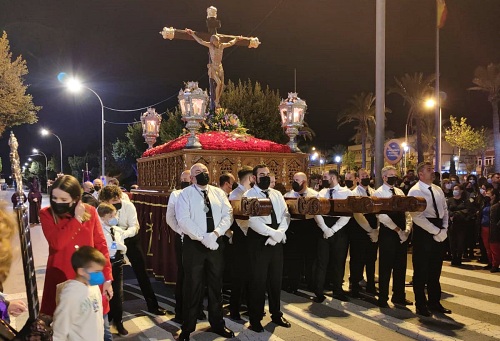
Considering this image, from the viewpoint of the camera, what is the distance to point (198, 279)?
5.34 metres

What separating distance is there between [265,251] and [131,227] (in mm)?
1839

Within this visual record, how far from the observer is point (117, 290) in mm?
5430

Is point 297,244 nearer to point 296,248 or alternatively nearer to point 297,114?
point 296,248

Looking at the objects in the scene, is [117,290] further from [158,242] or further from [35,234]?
[35,234]

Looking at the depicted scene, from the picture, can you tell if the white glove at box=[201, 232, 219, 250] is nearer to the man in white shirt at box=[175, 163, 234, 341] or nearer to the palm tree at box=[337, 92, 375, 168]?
the man in white shirt at box=[175, 163, 234, 341]

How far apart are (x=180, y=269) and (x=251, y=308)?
3.78 feet

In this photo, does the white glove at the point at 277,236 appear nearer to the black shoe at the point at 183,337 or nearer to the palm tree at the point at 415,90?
the black shoe at the point at 183,337

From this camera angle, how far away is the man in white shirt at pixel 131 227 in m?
5.73

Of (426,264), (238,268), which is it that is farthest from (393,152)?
(238,268)

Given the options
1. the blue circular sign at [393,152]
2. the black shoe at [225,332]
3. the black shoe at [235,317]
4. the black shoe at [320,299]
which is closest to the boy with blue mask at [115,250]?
the black shoe at [225,332]

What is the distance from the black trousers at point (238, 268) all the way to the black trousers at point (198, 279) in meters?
0.77

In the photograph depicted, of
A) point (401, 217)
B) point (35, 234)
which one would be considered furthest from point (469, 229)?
point (35, 234)

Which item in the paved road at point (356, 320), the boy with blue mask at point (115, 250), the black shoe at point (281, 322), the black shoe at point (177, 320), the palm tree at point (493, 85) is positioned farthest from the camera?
the palm tree at point (493, 85)

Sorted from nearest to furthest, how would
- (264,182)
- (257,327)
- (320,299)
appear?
(257,327)
(264,182)
(320,299)
